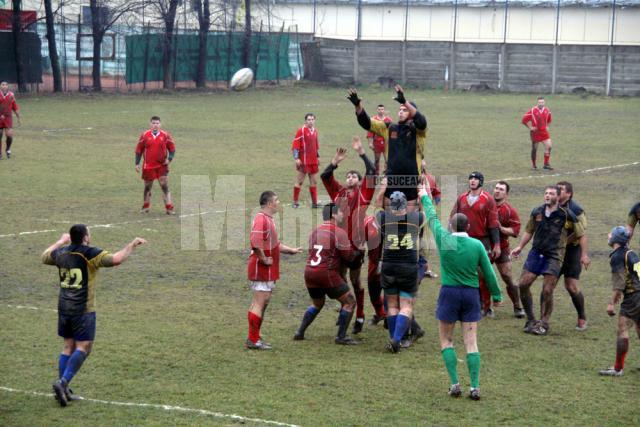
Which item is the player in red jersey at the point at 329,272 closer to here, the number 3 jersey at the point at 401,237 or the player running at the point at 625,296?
the number 3 jersey at the point at 401,237

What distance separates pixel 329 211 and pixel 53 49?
38820 mm

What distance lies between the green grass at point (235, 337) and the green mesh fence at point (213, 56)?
82.2ft

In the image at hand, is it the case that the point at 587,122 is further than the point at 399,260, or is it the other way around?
the point at 587,122

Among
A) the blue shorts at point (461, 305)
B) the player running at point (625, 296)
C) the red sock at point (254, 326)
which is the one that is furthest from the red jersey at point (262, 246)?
the player running at point (625, 296)

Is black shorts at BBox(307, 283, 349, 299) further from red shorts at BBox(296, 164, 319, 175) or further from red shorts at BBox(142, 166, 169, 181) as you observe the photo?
red shorts at BBox(296, 164, 319, 175)

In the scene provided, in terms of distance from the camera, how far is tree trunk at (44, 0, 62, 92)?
4784 centimetres

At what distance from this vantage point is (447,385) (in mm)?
10602

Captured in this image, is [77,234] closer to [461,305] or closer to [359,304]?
[461,305]

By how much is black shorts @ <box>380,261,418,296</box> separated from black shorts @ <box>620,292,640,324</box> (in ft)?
8.12

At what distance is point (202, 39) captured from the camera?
2152 inches

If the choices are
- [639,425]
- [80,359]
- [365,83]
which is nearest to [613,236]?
[639,425]

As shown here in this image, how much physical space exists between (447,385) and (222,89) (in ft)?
153

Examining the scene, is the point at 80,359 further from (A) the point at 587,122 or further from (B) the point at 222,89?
(B) the point at 222,89

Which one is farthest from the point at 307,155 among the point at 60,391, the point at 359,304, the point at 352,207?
the point at 60,391
